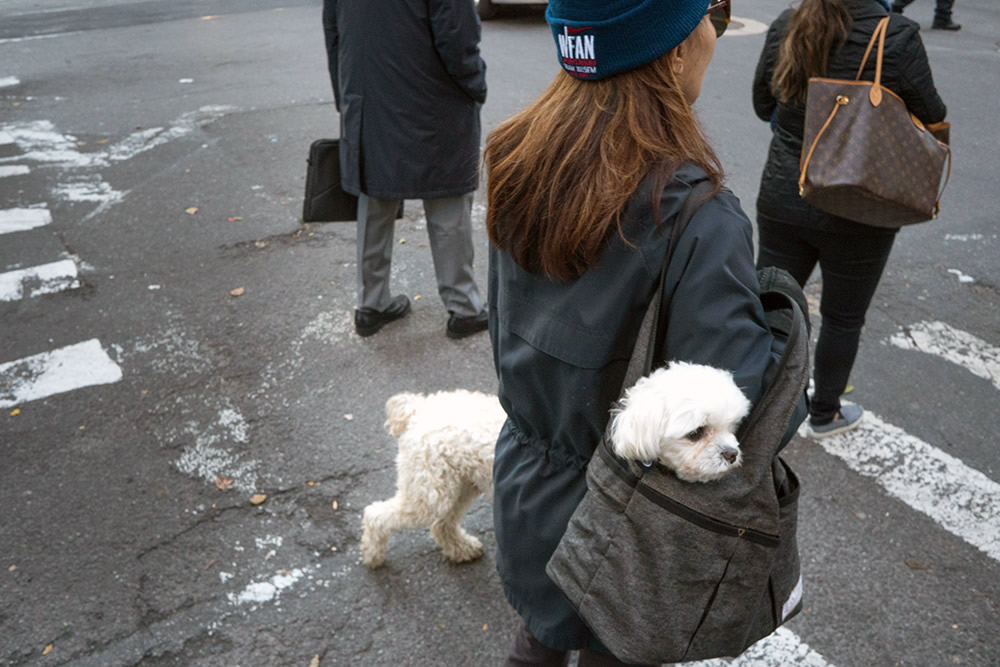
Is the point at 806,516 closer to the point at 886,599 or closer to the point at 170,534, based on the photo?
the point at 886,599

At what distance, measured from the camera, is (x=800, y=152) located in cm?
340

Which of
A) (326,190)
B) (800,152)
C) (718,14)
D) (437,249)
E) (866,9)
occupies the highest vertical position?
(718,14)

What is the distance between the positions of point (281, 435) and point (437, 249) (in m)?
1.50

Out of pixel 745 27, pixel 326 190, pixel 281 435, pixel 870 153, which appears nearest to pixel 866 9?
pixel 870 153

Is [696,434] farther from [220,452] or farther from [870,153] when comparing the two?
[220,452]

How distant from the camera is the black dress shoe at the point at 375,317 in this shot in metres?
4.91

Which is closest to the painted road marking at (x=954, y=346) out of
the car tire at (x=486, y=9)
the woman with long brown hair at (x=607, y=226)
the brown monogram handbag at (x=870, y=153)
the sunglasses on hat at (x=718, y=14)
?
the brown monogram handbag at (x=870, y=153)

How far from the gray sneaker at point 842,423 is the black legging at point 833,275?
0.12 feet

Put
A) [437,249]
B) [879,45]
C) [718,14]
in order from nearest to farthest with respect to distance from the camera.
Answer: [718,14]
[879,45]
[437,249]

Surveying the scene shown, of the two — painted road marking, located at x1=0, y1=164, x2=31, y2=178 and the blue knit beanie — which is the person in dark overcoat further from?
painted road marking, located at x1=0, y1=164, x2=31, y2=178

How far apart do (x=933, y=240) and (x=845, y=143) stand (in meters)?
3.65

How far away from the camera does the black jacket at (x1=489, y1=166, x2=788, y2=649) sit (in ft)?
4.83

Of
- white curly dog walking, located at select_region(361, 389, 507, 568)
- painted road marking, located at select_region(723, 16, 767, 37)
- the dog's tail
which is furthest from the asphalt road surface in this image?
painted road marking, located at select_region(723, 16, 767, 37)

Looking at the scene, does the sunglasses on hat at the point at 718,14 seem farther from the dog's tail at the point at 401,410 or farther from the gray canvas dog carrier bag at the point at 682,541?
the dog's tail at the point at 401,410
